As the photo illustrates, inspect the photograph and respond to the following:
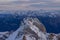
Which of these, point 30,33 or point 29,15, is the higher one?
point 29,15

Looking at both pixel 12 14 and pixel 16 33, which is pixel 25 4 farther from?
pixel 16 33

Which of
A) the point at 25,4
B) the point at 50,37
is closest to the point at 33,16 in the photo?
the point at 25,4

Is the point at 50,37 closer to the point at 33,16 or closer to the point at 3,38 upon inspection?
the point at 33,16

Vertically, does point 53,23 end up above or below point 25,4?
below

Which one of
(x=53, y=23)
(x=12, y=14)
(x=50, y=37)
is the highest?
(x=12, y=14)

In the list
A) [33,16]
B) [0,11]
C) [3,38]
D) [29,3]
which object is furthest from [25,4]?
[3,38]

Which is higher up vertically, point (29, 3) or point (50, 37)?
point (29, 3)
